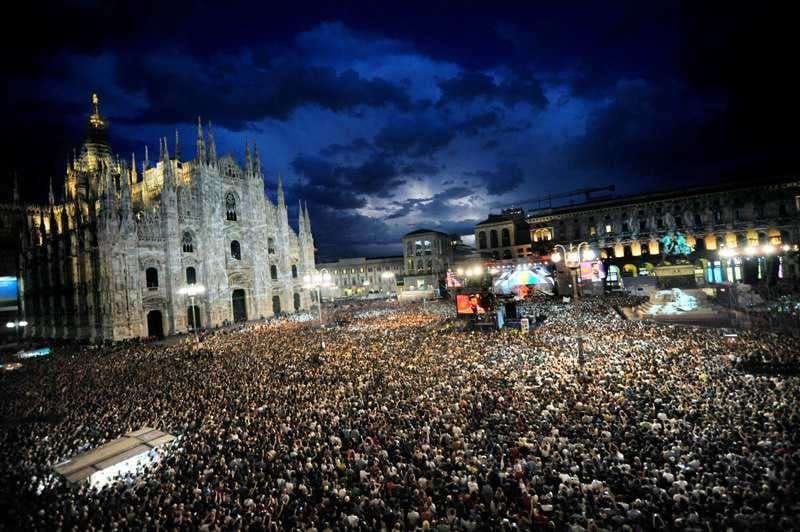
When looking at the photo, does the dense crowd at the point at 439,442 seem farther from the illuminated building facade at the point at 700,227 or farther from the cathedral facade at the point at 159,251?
the illuminated building facade at the point at 700,227

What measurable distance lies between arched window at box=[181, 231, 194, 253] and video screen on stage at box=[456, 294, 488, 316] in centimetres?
2974

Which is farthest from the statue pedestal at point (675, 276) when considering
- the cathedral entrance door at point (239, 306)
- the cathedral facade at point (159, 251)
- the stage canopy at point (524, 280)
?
the cathedral entrance door at point (239, 306)

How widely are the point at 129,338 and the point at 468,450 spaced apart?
3686 centimetres

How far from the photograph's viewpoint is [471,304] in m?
30.2

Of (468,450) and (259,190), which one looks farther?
(259,190)

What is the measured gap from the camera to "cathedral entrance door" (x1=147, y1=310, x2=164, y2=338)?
37125mm

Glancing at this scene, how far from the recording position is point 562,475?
722 centimetres

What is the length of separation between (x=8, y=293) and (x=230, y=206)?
34204 millimetres

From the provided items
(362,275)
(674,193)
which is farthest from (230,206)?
(674,193)

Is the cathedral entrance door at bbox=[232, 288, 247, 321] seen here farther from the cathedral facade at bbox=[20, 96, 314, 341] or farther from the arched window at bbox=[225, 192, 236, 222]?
the arched window at bbox=[225, 192, 236, 222]

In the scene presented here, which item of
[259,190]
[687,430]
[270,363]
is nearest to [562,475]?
[687,430]

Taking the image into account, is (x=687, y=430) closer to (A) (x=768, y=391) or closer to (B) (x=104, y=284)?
(A) (x=768, y=391)

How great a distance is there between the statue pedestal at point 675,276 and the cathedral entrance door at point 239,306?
48835 mm

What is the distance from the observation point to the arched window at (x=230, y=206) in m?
45.7
